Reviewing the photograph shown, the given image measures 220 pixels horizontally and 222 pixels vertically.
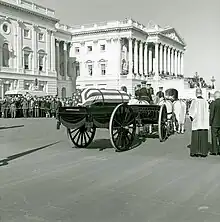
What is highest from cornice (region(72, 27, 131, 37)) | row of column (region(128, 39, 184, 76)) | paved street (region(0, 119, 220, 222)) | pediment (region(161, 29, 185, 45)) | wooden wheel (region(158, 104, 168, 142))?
pediment (region(161, 29, 185, 45))

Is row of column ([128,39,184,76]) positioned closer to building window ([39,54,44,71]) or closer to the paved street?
building window ([39,54,44,71])

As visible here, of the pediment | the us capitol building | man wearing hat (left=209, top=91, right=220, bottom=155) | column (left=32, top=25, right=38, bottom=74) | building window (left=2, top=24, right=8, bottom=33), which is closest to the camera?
man wearing hat (left=209, top=91, right=220, bottom=155)

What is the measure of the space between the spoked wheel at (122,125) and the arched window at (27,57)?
168 feet

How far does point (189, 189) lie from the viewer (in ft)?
21.7

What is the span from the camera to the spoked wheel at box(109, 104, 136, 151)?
1052 cm

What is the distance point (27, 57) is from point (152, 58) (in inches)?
1508

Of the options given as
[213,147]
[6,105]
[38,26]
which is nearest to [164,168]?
[213,147]

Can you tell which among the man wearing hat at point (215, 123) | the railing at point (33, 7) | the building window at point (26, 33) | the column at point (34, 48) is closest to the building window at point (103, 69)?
the railing at point (33, 7)

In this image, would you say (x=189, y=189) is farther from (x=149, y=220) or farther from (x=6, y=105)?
(x=6, y=105)

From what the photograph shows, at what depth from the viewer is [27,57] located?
60.8 metres

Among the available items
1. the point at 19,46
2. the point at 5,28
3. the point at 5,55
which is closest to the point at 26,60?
the point at 19,46

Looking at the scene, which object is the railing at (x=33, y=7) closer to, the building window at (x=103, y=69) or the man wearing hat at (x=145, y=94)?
the building window at (x=103, y=69)

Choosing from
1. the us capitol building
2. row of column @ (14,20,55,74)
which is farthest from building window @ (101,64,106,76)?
row of column @ (14,20,55,74)

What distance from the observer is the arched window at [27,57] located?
2365 inches
